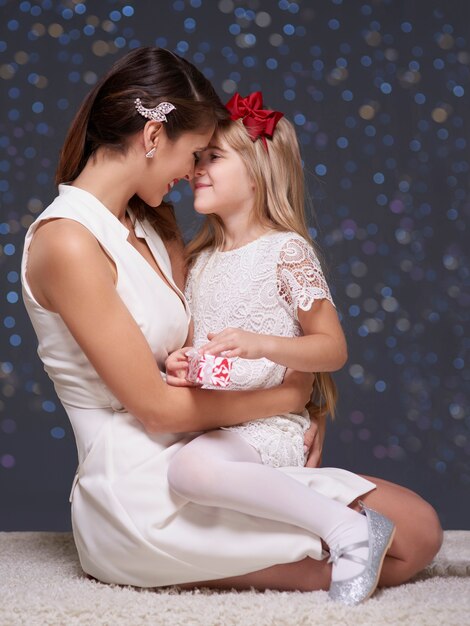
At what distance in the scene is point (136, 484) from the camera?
6.62ft

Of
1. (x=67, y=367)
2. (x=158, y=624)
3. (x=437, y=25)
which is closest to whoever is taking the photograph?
(x=158, y=624)

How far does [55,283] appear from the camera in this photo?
2.01 metres

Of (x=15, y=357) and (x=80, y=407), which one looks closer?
(x=80, y=407)

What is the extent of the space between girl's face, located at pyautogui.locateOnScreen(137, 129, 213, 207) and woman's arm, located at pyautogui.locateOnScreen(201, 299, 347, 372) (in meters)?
0.41

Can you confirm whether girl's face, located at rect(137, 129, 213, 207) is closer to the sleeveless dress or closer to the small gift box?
the sleeveless dress

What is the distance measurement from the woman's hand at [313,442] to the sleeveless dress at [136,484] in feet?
0.64

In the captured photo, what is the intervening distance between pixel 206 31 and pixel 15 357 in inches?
50.8

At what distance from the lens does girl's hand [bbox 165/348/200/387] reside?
6.80 feet

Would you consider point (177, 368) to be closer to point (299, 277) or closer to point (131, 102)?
point (299, 277)

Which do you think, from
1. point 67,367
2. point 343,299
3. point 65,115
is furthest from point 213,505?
point 65,115

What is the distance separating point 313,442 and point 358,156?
1.43m

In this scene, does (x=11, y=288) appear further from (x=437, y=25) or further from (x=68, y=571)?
(x=437, y=25)

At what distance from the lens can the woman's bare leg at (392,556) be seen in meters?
1.97

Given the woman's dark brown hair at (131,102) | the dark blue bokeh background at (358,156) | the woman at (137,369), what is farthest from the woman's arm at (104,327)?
the dark blue bokeh background at (358,156)
